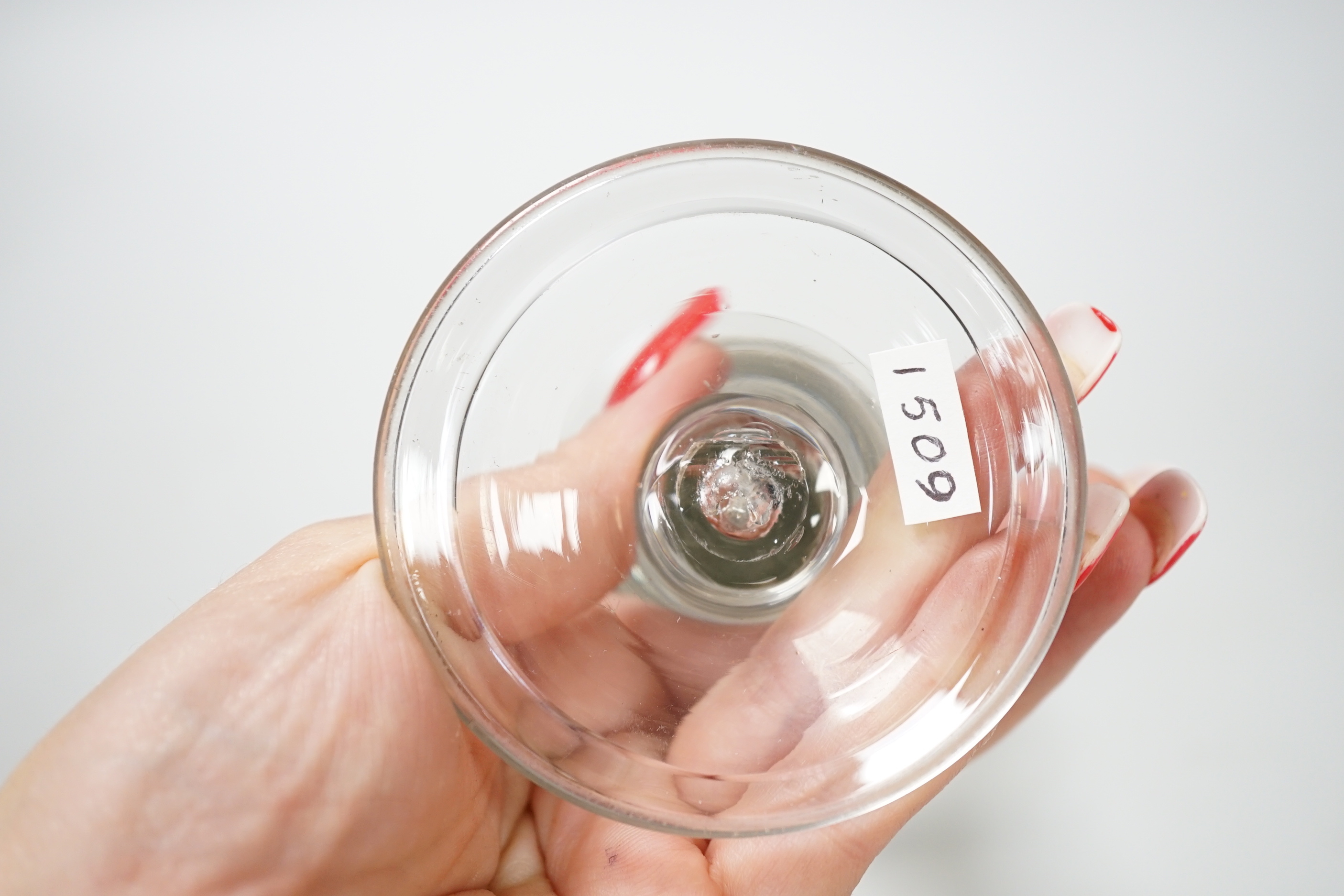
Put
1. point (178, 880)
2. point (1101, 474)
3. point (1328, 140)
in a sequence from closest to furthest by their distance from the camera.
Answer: point (178, 880), point (1101, 474), point (1328, 140)

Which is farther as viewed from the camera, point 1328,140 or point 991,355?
point 1328,140

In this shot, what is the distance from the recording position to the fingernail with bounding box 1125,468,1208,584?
94 cm

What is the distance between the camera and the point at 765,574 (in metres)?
0.82

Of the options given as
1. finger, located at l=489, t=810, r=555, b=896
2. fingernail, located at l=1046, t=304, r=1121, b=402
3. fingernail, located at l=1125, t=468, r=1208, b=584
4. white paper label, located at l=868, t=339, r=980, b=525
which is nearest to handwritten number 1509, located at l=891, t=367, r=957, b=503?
white paper label, located at l=868, t=339, r=980, b=525

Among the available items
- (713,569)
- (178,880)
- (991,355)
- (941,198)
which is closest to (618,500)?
(713,569)

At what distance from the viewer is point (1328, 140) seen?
3.63 ft

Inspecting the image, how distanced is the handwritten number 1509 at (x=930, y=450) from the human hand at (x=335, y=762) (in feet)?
0.34

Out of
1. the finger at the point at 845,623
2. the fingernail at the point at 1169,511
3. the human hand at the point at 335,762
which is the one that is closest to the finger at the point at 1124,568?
the fingernail at the point at 1169,511

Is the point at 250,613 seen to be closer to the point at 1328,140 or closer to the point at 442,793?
the point at 442,793

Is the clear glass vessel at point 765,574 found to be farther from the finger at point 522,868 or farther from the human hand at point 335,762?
A: the finger at point 522,868

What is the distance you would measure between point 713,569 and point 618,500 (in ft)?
0.35

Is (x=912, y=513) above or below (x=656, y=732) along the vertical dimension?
above

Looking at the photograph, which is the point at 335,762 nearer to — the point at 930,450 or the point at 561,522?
the point at 561,522

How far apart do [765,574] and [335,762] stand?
0.38 metres
